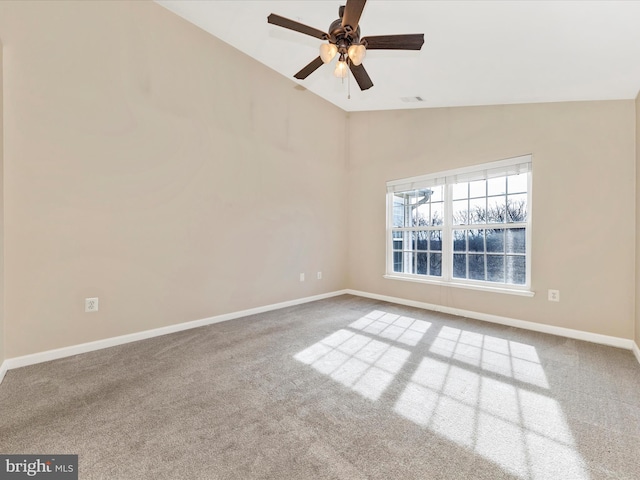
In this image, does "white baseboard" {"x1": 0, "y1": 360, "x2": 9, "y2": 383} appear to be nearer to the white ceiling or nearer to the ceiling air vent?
the white ceiling

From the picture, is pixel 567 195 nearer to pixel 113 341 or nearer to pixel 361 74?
pixel 361 74

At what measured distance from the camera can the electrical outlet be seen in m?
2.45

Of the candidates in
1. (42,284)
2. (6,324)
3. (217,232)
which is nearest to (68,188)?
(42,284)

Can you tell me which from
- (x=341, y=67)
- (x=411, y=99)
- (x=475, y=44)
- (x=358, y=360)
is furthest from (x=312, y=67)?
(x=358, y=360)

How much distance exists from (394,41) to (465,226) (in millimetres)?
2544

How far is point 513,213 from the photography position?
328 cm

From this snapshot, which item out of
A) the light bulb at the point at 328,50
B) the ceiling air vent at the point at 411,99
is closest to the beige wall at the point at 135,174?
the ceiling air vent at the point at 411,99

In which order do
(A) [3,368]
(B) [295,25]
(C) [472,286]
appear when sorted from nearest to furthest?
(B) [295,25] < (A) [3,368] < (C) [472,286]

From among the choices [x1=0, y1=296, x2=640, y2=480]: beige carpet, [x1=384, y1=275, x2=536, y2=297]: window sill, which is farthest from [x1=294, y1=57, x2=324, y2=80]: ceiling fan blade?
[x1=384, y1=275, x2=536, y2=297]: window sill

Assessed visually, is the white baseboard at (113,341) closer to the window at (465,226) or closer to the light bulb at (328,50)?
the window at (465,226)

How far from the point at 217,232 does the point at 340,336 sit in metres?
1.85

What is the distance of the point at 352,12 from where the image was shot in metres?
1.70

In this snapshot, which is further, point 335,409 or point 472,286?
point 472,286

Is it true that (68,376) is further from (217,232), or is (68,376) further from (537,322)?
(537,322)
